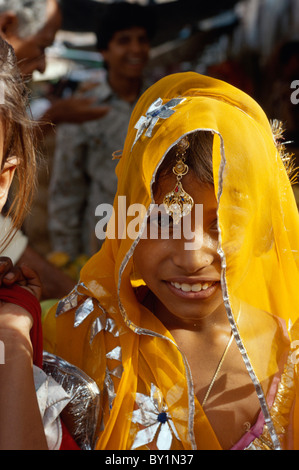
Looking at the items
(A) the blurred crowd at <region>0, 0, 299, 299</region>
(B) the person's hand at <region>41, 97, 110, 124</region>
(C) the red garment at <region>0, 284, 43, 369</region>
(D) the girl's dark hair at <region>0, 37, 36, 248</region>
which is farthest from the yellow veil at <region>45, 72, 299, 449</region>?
(B) the person's hand at <region>41, 97, 110, 124</region>

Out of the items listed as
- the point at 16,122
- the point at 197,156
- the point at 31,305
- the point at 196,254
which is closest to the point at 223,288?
the point at 196,254

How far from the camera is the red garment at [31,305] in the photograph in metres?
1.54

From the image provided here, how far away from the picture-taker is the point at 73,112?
3.94 m

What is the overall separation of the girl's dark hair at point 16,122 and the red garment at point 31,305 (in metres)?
0.24

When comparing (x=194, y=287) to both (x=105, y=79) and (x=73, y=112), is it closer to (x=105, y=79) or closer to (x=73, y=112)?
(x=73, y=112)

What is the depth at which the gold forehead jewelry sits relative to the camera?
5.28ft

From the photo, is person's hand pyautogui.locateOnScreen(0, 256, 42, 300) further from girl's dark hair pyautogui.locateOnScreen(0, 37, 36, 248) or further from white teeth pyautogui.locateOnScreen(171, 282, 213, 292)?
white teeth pyautogui.locateOnScreen(171, 282, 213, 292)

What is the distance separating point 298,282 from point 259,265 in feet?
0.37

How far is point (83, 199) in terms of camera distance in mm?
4492

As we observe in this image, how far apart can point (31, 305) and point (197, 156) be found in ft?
1.97

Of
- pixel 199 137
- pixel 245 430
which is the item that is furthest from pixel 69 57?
pixel 245 430

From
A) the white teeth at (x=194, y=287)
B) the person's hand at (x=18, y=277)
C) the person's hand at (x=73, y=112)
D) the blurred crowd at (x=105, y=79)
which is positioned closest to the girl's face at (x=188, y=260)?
the white teeth at (x=194, y=287)

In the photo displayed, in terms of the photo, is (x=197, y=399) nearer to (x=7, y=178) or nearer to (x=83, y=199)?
(x=7, y=178)

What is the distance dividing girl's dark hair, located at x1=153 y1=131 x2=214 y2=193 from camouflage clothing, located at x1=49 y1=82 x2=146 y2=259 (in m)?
2.40
